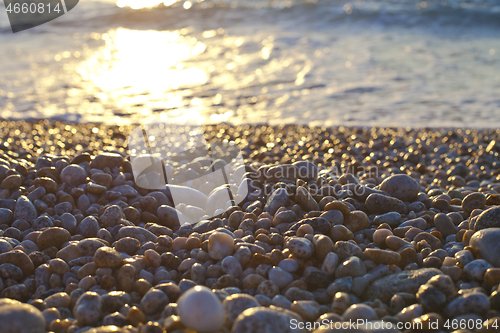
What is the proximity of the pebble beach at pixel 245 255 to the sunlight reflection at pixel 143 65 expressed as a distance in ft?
20.0

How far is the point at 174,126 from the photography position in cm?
633

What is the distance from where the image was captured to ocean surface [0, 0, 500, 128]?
711 cm

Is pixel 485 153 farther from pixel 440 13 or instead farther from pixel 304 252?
pixel 440 13

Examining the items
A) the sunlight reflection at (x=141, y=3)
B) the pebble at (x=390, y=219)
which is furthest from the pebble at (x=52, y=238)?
the sunlight reflection at (x=141, y=3)

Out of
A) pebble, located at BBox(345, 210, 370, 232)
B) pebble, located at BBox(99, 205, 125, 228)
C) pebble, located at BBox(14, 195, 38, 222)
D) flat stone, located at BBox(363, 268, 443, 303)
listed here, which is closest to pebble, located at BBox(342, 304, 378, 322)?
flat stone, located at BBox(363, 268, 443, 303)

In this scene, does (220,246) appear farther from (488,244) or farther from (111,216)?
(488,244)

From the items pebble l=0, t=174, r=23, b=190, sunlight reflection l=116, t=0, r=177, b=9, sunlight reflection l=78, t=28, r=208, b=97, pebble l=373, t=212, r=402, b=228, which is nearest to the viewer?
pebble l=373, t=212, r=402, b=228

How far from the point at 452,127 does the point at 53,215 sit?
575 centimetres

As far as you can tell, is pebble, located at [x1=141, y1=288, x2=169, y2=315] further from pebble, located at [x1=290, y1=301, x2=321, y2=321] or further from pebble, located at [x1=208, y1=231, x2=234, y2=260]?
pebble, located at [x1=290, y1=301, x2=321, y2=321]

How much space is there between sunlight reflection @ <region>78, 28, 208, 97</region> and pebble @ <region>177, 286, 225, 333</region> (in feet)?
25.5

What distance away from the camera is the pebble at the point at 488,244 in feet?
5.51

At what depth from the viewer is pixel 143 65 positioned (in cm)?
1025

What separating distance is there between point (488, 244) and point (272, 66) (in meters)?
8.52

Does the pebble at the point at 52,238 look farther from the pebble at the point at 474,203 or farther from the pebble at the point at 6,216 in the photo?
the pebble at the point at 474,203
